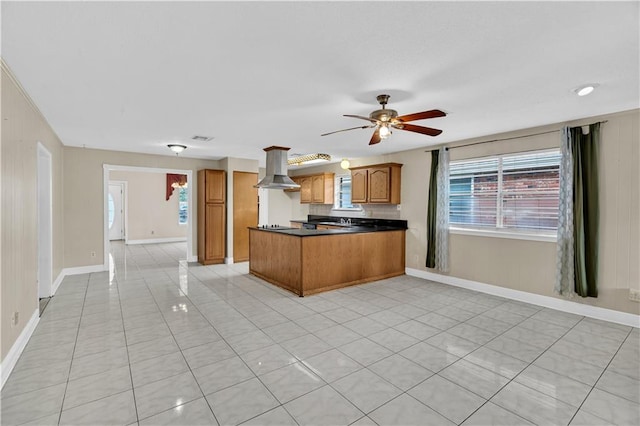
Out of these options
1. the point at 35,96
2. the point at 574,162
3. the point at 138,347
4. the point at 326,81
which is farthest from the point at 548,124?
the point at 35,96

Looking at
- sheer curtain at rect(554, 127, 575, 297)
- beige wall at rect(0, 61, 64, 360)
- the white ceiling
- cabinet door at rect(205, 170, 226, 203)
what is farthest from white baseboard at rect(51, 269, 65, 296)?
sheer curtain at rect(554, 127, 575, 297)

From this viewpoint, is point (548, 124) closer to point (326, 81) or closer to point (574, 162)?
point (574, 162)

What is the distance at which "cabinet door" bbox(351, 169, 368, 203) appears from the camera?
6.32 metres

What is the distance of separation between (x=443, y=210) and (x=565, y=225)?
1.66 metres

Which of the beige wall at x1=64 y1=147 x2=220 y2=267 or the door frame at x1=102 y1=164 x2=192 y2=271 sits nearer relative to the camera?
the beige wall at x1=64 y1=147 x2=220 y2=267

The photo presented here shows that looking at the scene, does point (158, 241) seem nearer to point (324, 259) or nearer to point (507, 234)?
point (324, 259)

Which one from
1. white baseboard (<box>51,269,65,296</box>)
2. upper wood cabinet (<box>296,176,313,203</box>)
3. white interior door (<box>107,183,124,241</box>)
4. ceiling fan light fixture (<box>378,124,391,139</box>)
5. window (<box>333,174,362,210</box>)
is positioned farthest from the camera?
white interior door (<box>107,183,124,241</box>)

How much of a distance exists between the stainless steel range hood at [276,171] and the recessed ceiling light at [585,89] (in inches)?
155

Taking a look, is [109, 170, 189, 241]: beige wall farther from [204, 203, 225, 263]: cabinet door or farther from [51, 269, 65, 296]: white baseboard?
[51, 269, 65, 296]: white baseboard

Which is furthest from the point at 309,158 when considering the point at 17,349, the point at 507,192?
the point at 17,349

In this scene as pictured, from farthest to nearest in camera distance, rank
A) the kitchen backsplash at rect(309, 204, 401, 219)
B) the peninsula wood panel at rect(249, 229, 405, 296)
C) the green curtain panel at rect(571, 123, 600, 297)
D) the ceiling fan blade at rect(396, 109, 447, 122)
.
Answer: the kitchen backsplash at rect(309, 204, 401, 219) → the peninsula wood panel at rect(249, 229, 405, 296) → the green curtain panel at rect(571, 123, 600, 297) → the ceiling fan blade at rect(396, 109, 447, 122)

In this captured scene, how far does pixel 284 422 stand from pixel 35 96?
3667mm

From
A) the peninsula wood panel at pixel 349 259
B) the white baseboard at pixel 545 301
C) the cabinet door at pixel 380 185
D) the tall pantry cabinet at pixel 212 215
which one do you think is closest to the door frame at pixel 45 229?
the tall pantry cabinet at pixel 212 215

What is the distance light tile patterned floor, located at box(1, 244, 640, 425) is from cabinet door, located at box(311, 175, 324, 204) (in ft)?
12.4
